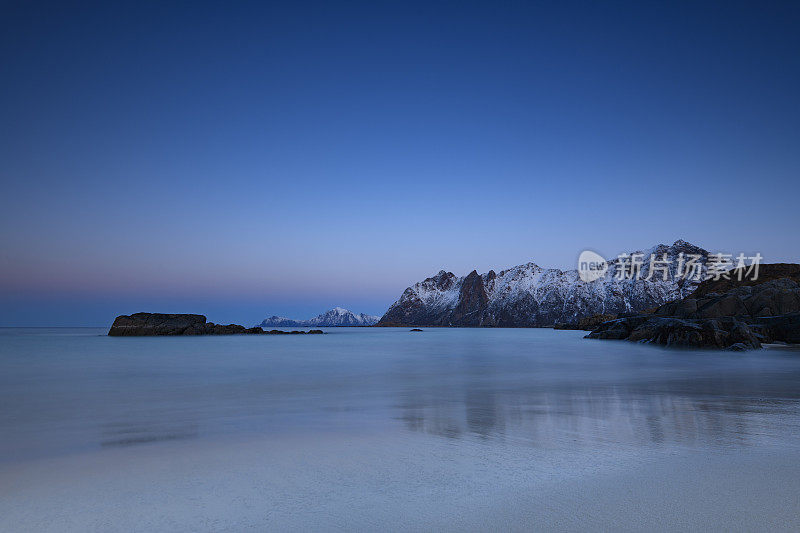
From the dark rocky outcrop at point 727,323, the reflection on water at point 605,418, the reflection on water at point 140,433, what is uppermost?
the dark rocky outcrop at point 727,323

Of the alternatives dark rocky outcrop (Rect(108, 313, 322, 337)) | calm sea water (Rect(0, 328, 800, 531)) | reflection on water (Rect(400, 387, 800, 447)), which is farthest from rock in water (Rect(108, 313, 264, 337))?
reflection on water (Rect(400, 387, 800, 447))

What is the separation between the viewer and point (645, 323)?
44.6 meters

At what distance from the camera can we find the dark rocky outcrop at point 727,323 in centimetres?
3203

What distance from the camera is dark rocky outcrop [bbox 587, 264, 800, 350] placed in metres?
32.0

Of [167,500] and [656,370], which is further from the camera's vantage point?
[656,370]

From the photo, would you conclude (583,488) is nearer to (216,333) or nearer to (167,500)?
(167,500)

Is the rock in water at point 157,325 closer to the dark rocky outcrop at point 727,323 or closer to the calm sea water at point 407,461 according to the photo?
the dark rocky outcrop at point 727,323

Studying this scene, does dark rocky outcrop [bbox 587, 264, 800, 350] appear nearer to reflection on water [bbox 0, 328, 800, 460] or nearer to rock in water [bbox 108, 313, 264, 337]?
reflection on water [bbox 0, 328, 800, 460]

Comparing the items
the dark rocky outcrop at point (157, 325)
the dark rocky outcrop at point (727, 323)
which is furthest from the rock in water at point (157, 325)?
the dark rocky outcrop at point (727, 323)

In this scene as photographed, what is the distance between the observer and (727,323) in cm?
3378

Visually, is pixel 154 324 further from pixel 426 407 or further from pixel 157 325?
pixel 426 407

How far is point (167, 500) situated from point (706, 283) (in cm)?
9083

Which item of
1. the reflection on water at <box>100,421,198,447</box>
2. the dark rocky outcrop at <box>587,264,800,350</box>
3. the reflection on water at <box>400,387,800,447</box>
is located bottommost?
the reflection on water at <box>400,387,800,447</box>

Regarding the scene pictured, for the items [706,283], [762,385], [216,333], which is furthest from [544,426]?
[706,283]
